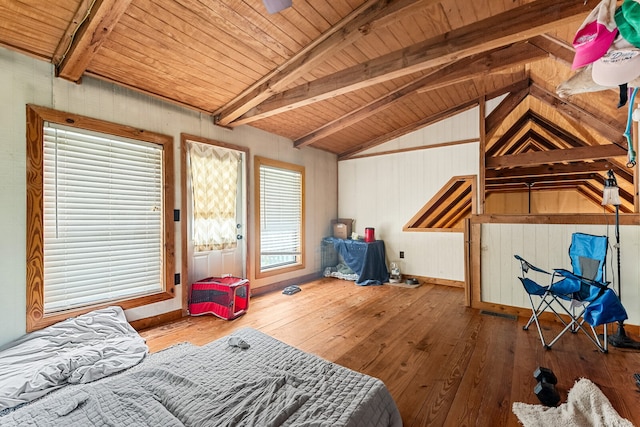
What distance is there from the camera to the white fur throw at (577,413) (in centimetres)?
153

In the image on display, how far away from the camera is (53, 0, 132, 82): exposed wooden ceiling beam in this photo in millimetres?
1836

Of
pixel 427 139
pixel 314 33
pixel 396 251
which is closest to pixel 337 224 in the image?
pixel 396 251

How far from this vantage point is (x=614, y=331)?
270 centimetres

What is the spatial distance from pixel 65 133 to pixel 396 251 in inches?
186

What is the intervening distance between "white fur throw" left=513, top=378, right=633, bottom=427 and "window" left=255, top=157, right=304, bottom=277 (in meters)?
3.30

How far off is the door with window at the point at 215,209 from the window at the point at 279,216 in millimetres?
296

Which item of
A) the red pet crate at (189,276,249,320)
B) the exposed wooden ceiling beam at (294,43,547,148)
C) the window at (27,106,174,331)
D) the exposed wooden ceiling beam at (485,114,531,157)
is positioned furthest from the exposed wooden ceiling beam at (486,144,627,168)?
the window at (27,106,174,331)

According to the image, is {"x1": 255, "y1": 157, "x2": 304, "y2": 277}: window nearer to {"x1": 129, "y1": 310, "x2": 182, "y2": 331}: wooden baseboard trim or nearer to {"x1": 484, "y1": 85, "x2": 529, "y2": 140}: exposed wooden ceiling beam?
{"x1": 129, "y1": 310, "x2": 182, "y2": 331}: wooden baseboard trim

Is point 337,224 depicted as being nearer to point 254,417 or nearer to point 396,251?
point 396,251

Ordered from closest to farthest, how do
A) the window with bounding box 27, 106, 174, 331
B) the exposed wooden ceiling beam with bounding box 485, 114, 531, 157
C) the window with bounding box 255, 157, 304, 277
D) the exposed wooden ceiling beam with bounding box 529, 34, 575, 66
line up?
the window with bounding box 27, 106, 174, 331 < the exposed wooden ceiling beam with bounding box 529, 34, 575, 66 < the window with bounding box 255, 157, 304, 277 < the exposed wooden ceiling beam with bounding box 485, 114, 531, 157

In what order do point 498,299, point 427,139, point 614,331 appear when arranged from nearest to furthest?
point 614,331 → point 498,299 → point 427,139

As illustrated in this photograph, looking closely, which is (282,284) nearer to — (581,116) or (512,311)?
(512,311)

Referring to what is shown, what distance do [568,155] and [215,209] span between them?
14.5ft

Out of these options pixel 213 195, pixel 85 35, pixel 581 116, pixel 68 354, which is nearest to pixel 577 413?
pixel 68 354
